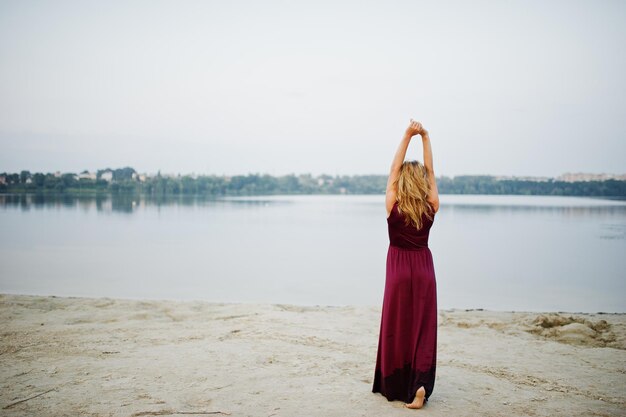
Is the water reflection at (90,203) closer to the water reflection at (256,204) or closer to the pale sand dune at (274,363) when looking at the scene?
the water reflection at (256,204)

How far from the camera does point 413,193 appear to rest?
4754 mm

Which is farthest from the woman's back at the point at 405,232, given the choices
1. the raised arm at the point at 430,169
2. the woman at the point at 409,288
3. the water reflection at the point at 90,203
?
the water reflection at the point at 90,203

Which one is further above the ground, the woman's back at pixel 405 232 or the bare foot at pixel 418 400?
the woman's back at pixel 405 232

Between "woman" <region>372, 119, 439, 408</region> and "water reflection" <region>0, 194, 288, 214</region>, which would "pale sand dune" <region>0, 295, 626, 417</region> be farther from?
"water reflection" <region>0, 194, 288, 214</region>

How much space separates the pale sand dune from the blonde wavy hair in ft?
5.76

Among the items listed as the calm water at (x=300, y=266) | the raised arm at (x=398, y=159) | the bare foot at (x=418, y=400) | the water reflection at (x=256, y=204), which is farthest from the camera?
the water reflection at (x=256, y=204)

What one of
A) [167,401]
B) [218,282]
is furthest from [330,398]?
[218,282]

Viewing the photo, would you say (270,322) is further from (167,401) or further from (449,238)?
(449,238)

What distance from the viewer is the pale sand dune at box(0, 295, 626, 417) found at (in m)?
4.74

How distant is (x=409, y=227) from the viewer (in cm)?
484

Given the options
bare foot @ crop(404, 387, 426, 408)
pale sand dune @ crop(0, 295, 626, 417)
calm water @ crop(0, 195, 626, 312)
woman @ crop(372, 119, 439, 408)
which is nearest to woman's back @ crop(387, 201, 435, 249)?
woman @ crop(372, 119, 439, 408)

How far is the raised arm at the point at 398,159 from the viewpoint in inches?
188

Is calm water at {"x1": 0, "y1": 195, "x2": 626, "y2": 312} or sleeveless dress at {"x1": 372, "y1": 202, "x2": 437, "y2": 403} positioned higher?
sleeveless dress at {"x1": 372, "y1": 202, "x2": 437, "y2": 403}

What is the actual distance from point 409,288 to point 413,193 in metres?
0.89
